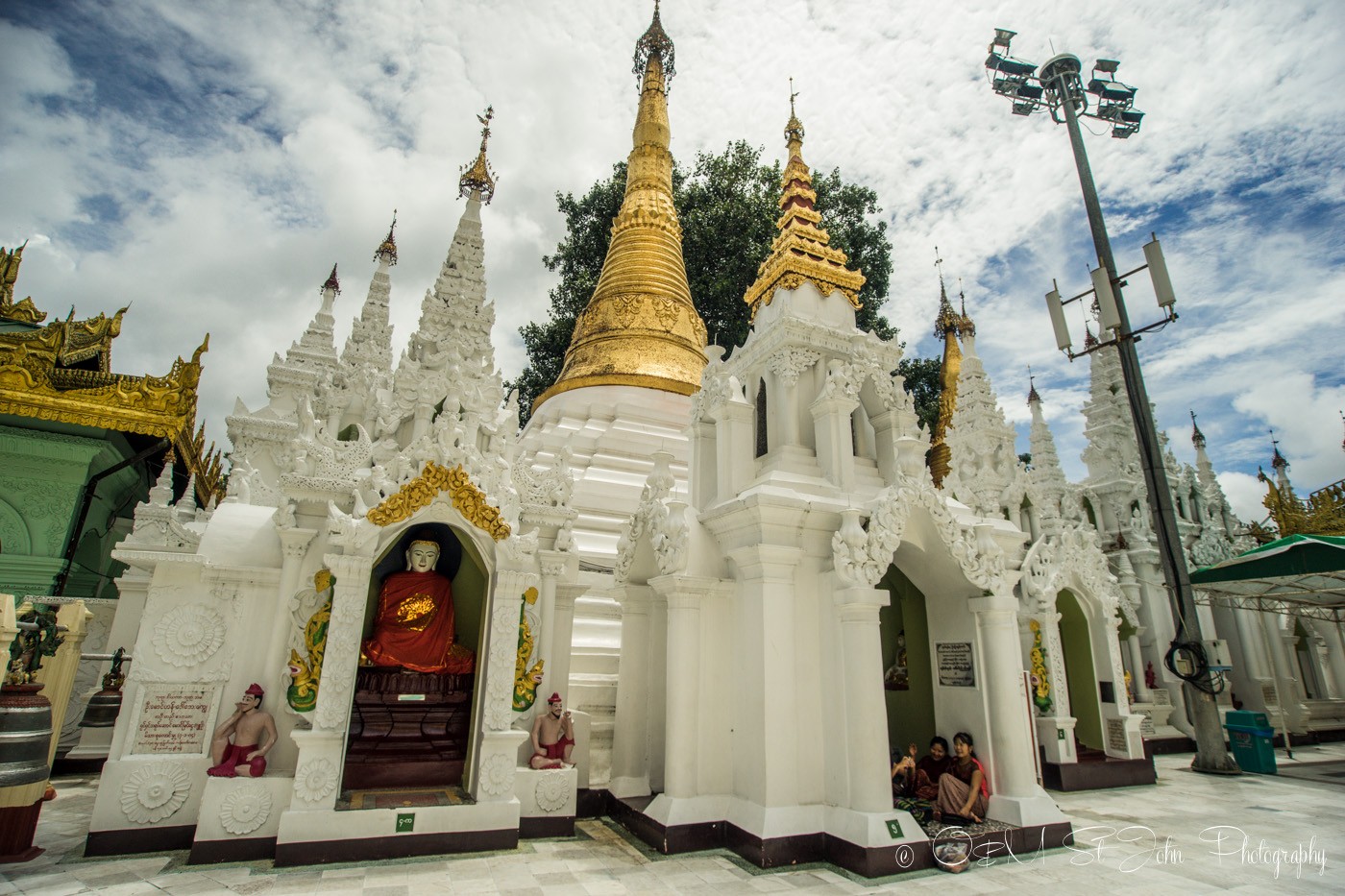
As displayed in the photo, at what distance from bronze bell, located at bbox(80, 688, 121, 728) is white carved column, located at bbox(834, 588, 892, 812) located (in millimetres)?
8290

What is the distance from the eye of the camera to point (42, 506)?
1125cm

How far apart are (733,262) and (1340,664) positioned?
19832mm

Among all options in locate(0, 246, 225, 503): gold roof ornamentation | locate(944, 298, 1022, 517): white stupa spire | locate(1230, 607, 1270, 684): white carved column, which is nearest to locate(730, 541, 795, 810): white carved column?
locate(944, 298, 1022, 517): white stupa spire

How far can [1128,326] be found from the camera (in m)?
11.6

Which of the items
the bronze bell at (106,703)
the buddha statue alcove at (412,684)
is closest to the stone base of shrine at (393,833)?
the buddha statue alcove at (412,684)

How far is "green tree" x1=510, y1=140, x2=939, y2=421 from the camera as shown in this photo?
70.1ft

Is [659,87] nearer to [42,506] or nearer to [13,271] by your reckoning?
[13,271]

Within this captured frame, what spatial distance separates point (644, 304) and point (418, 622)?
30.0ft

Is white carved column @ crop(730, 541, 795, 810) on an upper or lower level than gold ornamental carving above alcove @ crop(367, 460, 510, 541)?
lower

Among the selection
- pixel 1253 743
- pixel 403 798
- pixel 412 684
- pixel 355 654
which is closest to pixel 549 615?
pixel 412 684

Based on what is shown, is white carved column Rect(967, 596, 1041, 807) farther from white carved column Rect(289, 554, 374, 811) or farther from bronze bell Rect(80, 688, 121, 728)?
bronze bell Rect(80, 688, 121, 728)

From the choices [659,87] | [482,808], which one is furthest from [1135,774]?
[659,87]

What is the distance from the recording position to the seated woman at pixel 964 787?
19.6 ft

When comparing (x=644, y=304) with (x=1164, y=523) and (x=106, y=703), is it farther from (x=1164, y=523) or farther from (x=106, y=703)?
(x=106, y=703)
